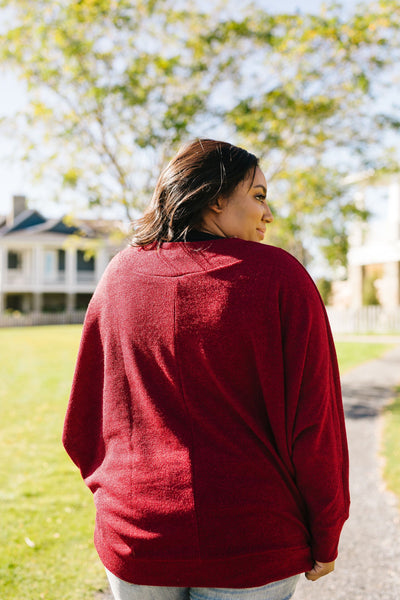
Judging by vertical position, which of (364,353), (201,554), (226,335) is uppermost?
(226,335)

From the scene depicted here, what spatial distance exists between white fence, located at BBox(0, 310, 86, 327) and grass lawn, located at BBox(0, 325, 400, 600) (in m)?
26.8

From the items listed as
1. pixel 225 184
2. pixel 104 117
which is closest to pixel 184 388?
pixel 225 184

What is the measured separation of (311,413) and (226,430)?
0.73ft

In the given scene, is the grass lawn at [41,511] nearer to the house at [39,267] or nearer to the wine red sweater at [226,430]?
the wine red sweater at [226,430]

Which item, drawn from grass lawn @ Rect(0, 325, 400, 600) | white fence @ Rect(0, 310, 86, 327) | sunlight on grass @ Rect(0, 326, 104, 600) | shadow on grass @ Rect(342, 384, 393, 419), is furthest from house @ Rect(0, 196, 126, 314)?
sunlight on grass @ Rect(0, 326, 104, 600)

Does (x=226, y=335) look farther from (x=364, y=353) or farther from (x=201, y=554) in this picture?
(x=364, y=353)

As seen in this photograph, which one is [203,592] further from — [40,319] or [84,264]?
[84,264]

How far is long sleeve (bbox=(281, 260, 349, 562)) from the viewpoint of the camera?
1.48 meters

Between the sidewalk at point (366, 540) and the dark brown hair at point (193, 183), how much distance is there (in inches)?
111

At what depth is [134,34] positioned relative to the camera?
8500 millimetres

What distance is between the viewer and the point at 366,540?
4.36m

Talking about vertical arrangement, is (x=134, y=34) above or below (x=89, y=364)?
above

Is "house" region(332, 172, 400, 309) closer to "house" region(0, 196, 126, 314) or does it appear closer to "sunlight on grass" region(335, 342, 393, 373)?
"sunlight on grass" region(335, 342, 393, 373)

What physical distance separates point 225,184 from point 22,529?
392cm
